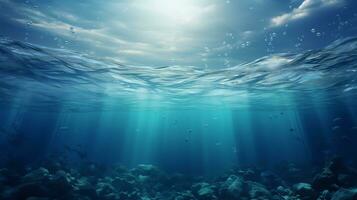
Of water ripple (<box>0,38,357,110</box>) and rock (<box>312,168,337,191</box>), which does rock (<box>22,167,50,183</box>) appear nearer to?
water ripple (<box>0,38,357,110</box>)

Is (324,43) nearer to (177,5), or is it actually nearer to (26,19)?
(177,5)

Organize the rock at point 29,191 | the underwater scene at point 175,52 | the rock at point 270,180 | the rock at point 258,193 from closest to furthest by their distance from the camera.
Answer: the underwater scene at point 175,52 → the rock at point 29,191 → the rock at point 258,193 → the rock at point 270,180

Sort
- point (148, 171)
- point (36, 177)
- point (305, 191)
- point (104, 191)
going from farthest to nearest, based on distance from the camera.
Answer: point (148, 171)
point (104, 191)
point (36, 177)
point (305, 191)

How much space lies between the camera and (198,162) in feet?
→ 185

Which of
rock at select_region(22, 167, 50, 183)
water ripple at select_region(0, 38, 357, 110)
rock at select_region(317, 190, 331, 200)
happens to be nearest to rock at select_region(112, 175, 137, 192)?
rock at select_region(22, 167, 50, 183)

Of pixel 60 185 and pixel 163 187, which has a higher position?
pixel 60 185

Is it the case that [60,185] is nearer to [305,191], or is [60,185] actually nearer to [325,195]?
[305,191]

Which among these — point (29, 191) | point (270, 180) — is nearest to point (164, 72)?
point (29, 191)

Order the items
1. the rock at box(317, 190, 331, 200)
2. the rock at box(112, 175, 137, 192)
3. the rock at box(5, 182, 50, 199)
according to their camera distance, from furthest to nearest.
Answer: the rock at box(112, 175, 137, 192)
the rock at box(5, 182, 50, 199)
the rock at box(317, 190, 331, 200)

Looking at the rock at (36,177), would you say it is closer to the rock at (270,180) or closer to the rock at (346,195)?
the rock at (346,195)

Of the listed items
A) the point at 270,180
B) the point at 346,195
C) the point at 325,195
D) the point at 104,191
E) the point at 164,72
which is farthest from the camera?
the point at 270,180

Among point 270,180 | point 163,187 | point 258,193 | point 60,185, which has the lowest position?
point 163,187

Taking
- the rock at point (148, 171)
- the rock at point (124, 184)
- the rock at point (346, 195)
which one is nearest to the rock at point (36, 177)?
the rock at point (124, 184)

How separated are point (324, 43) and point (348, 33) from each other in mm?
1257
